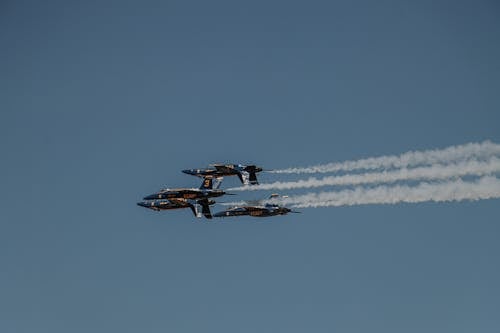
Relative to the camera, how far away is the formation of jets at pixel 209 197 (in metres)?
97.1

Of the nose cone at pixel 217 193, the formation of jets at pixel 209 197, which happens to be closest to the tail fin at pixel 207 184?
the formation of jets at pixel 209 197

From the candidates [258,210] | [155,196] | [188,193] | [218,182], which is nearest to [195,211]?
[188,193]

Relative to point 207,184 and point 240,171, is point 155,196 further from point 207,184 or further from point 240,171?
point 240,171

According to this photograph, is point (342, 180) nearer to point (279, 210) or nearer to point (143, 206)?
point (279, 210)

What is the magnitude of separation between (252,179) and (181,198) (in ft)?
27.0

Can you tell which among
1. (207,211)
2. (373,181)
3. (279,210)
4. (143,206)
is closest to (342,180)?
(373,181)

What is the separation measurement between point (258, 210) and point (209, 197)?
5627 mm

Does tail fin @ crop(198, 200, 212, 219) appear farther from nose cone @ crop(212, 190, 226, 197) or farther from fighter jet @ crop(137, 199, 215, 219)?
nose cone @ crop(212, 190, 226, 197)

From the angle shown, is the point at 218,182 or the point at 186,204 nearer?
the point at 186,204

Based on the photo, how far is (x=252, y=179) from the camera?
326 feet

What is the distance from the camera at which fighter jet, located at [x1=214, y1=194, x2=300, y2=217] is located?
95625 millimetres

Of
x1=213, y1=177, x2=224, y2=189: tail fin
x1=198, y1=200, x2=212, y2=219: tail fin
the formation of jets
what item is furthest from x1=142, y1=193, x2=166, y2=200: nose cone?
x1=213, y1=177, x2=224, y2=189: tail fin

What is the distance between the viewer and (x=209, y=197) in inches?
3846

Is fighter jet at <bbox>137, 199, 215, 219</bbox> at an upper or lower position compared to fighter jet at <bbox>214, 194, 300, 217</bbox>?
upper
